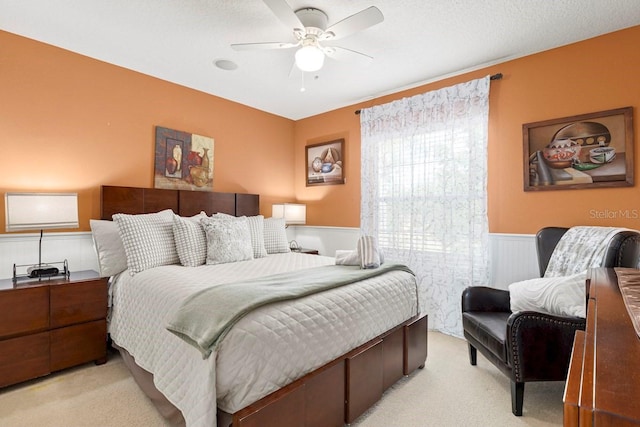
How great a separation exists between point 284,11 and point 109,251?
7.61ft

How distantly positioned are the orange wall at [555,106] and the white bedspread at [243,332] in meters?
1.38

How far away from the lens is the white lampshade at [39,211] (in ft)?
7.57

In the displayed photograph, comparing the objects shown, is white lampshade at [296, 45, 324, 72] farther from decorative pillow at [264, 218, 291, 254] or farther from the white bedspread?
decorative pillow at [264, 218, 291, 254]

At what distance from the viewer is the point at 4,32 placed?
2.57 metres

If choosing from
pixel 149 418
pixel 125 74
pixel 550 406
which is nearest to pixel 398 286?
pixel 550 406

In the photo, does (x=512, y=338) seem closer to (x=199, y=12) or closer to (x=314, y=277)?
(x=314, y=277)

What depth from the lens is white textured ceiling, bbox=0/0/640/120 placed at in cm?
226

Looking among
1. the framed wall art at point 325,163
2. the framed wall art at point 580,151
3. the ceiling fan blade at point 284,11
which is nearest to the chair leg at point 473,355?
the framed wall art at point 580,151

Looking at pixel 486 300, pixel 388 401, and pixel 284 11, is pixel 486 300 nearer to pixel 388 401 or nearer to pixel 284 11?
pixel 388 401

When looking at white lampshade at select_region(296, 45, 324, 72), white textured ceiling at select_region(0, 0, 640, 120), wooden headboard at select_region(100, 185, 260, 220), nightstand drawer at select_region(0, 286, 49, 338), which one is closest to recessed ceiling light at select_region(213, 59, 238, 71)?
white textured ceiling at select_region(0, 0, 640, 120)

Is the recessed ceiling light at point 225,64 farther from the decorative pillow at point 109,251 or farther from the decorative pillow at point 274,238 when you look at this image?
the decorative pillow at point 109,251

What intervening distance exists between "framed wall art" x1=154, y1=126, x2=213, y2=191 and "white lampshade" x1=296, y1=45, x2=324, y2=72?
6.43 feet

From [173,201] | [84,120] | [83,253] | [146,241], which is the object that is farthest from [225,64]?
[83,253]

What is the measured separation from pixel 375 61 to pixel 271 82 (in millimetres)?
1204
